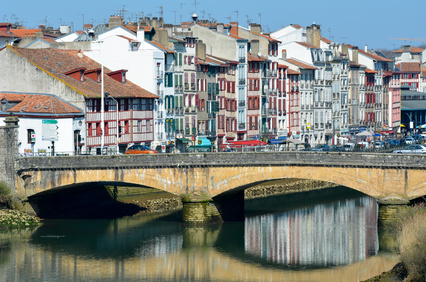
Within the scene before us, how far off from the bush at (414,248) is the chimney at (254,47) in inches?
3107

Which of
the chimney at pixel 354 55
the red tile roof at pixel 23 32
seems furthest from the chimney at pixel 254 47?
the chimney at pixel 354 55

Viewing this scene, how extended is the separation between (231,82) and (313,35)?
1252 inches

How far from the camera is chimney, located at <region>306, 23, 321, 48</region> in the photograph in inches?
6614

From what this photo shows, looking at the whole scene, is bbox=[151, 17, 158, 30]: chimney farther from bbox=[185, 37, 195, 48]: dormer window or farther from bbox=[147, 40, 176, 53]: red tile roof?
bbox=[147, 40, 176, 53]: red tile roof

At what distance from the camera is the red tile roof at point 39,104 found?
101m

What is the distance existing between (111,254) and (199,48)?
55078 millimetres

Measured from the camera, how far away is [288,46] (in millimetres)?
163250

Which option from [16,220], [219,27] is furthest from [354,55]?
[16,220]

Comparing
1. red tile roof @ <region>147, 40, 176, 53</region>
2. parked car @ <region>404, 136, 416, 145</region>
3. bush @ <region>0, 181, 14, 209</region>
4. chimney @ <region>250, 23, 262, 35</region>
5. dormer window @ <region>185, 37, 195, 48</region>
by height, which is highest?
chimney @ <region>250, 23, 262, 35</region>

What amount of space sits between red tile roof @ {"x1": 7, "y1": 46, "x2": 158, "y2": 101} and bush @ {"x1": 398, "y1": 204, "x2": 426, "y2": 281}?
45.6 m

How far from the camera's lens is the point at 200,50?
132875 millimetres

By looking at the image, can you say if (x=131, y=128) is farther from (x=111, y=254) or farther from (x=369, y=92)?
(x=369, y=92)

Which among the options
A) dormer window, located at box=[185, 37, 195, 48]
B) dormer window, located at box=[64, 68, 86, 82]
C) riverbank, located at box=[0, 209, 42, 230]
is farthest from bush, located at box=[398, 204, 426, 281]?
dormer window, located at box=[185, 37, 195, 48]

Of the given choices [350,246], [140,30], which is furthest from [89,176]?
[140,30]
